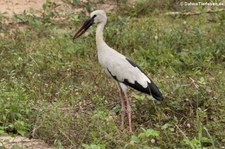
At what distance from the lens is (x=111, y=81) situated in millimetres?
6398

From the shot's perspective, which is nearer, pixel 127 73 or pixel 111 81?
pixel 127 73

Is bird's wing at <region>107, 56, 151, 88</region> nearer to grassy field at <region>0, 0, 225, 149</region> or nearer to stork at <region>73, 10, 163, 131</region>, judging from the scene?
stork at <region>73, 10, 163, 131</region>

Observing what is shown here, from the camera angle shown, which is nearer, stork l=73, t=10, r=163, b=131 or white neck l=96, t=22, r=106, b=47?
stork l=73, t=10, r=163, b=131

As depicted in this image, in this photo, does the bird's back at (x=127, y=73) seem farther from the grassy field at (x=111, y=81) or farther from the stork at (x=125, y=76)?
the grassy field at (x=111, y=81)

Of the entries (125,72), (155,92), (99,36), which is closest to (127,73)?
(125,72)

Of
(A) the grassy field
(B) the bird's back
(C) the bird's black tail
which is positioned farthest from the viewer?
(B) the bird's back

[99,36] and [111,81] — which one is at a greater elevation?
[99,36]

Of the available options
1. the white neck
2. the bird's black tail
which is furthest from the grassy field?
the white neck

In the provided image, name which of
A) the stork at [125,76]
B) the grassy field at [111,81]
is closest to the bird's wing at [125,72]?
the stork at [125,76]

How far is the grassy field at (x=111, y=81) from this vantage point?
16.5ft

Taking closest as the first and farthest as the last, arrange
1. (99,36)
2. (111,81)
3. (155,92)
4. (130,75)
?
(155,92) → (130,75) → (99,36) → (111,81)

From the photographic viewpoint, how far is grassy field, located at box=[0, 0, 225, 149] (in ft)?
16.5

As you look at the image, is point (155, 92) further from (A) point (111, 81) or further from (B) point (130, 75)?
(A) point (111, 81)

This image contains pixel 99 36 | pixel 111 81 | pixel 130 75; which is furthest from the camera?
pixel 111 81
